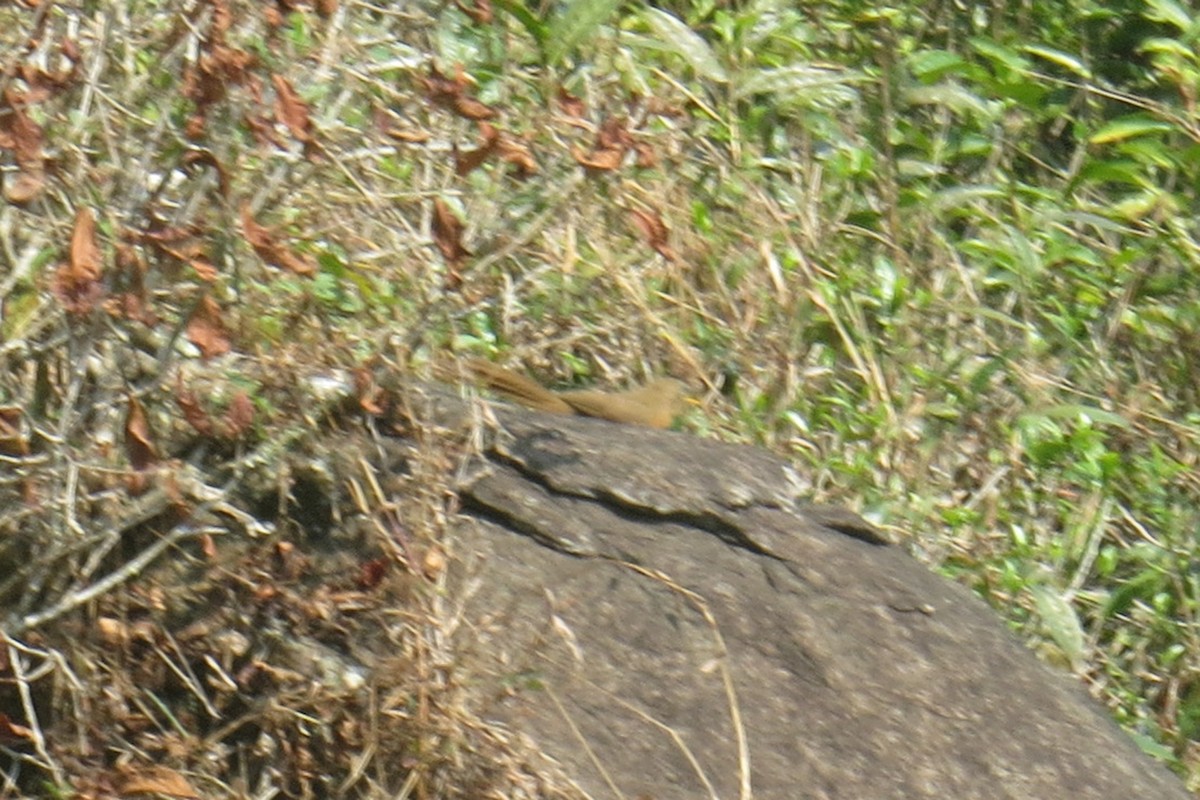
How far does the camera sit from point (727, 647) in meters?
3.49

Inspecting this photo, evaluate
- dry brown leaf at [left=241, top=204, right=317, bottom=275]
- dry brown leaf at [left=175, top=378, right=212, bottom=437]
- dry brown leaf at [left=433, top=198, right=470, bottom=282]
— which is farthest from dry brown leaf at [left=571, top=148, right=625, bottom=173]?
dry brown leaf at [left=175, top=378, right=212, bottom=437]

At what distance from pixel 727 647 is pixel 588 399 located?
0.79 m

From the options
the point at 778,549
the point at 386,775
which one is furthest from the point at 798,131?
the point at 386,775

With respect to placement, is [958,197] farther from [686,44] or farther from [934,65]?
[686,44]

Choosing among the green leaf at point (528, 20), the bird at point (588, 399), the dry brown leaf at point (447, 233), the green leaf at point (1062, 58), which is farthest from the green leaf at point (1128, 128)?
the dry brown leaf at point (447, 233)

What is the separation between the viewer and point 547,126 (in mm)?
4027

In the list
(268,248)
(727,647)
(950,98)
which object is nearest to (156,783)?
(268,248)

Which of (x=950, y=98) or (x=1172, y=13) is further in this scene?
(x=1172, y=13)

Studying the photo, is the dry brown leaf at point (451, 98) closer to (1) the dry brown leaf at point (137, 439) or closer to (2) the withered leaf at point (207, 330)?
(2) the withered leaf at point (207, 330)

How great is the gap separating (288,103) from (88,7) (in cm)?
69

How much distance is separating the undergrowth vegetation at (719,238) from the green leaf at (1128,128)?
0.06ft

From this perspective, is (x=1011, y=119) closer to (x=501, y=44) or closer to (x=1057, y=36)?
(x=1057, y=36)

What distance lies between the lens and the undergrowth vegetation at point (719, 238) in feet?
9.92

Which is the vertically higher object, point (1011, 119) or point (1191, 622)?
point (1011, 119)
